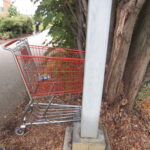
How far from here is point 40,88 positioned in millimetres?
2064

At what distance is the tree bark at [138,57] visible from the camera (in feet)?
5.97

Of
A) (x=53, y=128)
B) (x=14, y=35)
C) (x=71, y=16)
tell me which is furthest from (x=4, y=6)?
(x=53, y=128)

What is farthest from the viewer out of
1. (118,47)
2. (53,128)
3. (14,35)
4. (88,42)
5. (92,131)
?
(14,35)

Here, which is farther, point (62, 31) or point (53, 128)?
point (62, 31)

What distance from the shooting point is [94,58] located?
1.22m

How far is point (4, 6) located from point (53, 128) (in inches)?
927

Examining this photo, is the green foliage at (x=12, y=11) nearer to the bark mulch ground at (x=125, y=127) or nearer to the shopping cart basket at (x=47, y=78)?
the shopping cart basket at (x=47, y=78)

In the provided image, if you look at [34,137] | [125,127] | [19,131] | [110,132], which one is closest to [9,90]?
[19,131]

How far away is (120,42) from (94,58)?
77 centimetres

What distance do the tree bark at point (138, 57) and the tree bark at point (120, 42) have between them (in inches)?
7.0

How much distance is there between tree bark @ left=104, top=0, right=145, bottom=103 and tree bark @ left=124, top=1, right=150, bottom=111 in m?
0.18

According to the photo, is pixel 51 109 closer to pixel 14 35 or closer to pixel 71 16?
pixel 71 16

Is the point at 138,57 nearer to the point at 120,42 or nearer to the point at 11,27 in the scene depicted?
the point at 120,42

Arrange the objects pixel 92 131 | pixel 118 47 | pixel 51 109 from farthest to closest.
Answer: pixel 51 109
pixel 118 47
pixel 92 131
